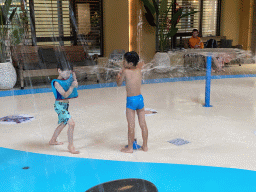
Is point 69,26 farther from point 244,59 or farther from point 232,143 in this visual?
point 232,143

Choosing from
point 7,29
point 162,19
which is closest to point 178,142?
point 7,29

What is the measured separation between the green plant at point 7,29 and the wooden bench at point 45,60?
28cm

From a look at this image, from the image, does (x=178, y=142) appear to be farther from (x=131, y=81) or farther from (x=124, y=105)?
(x=124, y=105)

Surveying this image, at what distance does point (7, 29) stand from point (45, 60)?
1211 millimetres

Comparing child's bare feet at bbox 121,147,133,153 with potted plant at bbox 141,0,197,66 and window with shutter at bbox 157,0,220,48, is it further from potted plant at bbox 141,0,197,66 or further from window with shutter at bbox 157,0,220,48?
window with shutter at bbox 157,0,220,48

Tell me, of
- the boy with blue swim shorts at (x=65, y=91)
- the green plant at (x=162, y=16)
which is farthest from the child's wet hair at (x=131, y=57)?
the green plant at (x=162, y=16)

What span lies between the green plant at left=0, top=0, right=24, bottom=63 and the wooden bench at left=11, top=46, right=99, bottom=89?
0.28 meters

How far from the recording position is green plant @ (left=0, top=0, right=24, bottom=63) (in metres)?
7.45

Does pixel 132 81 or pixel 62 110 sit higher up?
pixel 132 81

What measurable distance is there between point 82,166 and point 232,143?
5.99 feet

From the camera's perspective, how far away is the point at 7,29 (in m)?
7.77

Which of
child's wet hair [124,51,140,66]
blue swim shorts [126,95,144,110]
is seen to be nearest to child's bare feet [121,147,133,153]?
blue swim shorts [126,95,144,110]

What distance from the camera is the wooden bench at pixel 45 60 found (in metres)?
7.75

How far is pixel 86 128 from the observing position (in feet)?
14.3
